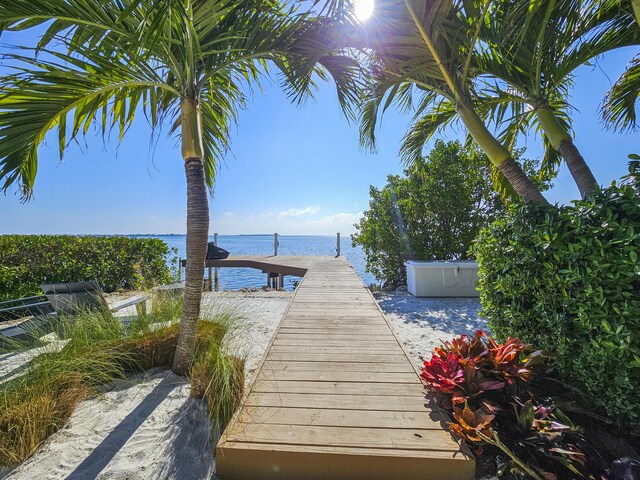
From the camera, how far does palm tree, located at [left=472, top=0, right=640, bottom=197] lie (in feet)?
8.25

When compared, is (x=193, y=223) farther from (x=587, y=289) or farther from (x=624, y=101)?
(x=624, y=101)

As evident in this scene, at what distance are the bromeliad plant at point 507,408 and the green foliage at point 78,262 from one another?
5.43 m

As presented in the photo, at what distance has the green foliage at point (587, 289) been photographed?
1.44m

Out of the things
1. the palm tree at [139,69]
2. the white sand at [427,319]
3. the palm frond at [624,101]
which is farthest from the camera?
the white sand at [427,319]

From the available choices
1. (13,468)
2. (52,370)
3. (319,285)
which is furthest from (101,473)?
(319,285)

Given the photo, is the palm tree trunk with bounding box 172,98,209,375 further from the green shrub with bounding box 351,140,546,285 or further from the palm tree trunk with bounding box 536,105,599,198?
the green shrub with bounding box 351,140,546,285

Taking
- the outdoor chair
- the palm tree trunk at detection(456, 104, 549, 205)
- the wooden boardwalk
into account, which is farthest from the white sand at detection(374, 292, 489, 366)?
the outdoor chair

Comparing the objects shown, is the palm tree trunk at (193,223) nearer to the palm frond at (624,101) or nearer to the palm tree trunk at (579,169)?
the palm tree trunk at (579,169)

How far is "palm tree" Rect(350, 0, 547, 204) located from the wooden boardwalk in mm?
1898

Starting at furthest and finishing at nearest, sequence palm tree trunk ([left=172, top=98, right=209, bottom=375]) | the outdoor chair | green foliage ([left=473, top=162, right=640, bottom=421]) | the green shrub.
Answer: the green shrub < the outdoor chair < palm tree trunk ([left=172, top=98, right=209, bottom=375]) < green foliage ([left=473, top=162, right=640, bottom=421])

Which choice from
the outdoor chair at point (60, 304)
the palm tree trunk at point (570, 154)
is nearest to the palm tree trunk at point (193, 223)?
the outdoor chair at point (60, 304)

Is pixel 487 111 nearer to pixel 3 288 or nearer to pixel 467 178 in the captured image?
pixel 467 178

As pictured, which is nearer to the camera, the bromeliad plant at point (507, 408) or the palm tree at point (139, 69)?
the bromeliad plant at point (507, 408)

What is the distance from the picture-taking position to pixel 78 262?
6.36 meters
